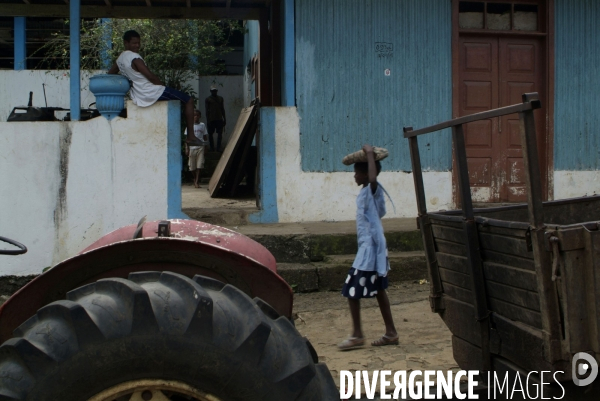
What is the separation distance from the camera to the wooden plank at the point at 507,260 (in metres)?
2.93

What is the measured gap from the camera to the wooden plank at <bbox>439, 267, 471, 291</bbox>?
3.52m

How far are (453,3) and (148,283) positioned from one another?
7.35 meters

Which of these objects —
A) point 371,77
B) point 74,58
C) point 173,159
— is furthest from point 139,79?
point 371,77

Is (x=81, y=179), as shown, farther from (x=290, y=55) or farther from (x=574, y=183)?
(x=574, y=183)

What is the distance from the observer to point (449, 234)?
3.67 metres

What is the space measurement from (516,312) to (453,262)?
2.02 feet

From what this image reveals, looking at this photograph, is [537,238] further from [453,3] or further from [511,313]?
[453,3]

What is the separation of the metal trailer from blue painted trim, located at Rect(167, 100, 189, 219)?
167 inches

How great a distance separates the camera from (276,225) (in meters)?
7.99

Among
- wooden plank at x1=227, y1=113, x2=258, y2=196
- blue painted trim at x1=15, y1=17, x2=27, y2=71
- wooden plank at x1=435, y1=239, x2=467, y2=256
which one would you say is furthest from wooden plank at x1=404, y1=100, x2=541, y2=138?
blue painted trim at x1=15, y1=17, x2=27, y2=71

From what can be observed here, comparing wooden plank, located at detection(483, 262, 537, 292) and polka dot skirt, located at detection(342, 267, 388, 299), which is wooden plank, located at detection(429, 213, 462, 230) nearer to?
wooden plank, located at detection(483, 262, 537, 292)

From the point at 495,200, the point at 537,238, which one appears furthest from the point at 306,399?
the point at 495,200

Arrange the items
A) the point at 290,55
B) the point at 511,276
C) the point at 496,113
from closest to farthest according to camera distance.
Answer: the point at 496,113, the point at 511,276, the point at 290,55

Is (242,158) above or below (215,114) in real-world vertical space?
below
